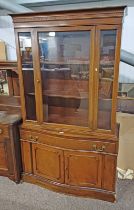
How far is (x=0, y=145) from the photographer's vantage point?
2.34m

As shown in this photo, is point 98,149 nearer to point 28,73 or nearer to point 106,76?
point 106,76

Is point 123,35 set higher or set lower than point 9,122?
higher

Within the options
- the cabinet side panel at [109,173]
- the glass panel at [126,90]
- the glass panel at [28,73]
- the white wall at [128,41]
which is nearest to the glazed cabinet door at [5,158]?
the glass panel at [28,73]

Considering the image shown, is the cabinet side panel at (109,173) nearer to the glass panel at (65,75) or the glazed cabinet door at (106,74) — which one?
the glazed cabinet door at (106,74)

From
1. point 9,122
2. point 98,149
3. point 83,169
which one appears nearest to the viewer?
point 98,149

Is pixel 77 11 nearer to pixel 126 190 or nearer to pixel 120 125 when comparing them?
pixel 120 125

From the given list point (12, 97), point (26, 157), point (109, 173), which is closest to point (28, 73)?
point (12, 97)

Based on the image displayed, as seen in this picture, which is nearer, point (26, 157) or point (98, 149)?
point (98, 149)

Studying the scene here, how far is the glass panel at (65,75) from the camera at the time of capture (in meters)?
1.92

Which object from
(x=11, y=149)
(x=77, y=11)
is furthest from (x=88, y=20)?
(x=11, y=149)

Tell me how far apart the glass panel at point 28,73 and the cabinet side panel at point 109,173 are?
88 centimetres

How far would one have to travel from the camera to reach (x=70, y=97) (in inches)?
84.4

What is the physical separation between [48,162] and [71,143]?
1.25 ft

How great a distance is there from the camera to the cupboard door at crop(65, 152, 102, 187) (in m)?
2.05
